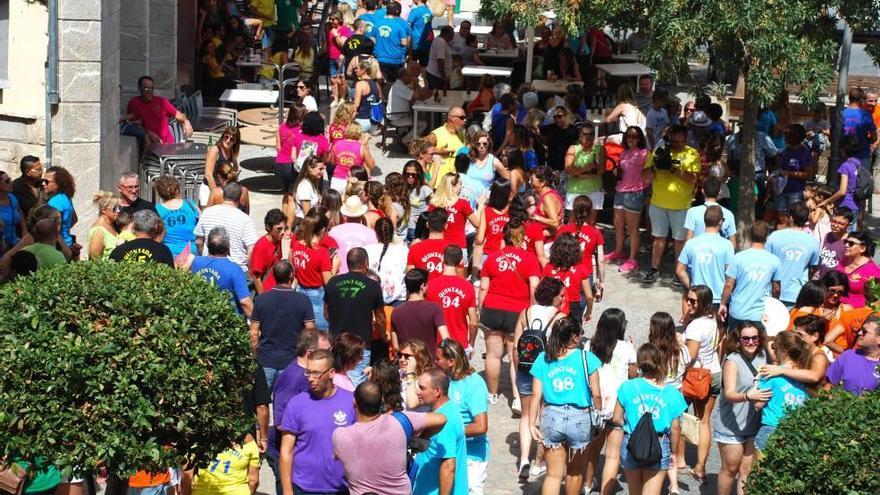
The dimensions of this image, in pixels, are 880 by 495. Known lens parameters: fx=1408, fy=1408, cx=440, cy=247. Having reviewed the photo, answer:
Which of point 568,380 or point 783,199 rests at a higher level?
point 783,199

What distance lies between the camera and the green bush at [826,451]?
6.54 metres

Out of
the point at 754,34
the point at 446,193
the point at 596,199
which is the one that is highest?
the point at 754,34

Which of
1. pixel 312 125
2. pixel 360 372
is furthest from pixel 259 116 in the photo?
pixel 360 372

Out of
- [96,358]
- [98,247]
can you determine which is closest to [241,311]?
[98,247]

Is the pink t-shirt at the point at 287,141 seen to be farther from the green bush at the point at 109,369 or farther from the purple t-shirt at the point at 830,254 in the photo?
the green bush at the point at 109,369

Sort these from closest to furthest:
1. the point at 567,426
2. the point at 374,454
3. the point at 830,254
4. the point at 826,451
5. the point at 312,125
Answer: the point at 826,451, the point at 374,454, the point at 567,426, the point at 830,254, the point at 312,125

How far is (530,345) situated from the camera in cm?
995

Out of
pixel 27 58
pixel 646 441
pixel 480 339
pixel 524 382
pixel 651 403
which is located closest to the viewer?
pixel 646 441

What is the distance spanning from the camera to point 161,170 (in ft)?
50.5

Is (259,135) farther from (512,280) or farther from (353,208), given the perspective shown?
(512,280)

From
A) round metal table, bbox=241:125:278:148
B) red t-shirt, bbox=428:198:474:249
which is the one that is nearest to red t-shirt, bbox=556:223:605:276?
red t-shirt, bbox=428:198:474:249

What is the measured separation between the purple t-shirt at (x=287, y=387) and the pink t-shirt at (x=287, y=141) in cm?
651

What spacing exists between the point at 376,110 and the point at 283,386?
35.9 ft

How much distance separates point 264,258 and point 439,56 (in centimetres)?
907
